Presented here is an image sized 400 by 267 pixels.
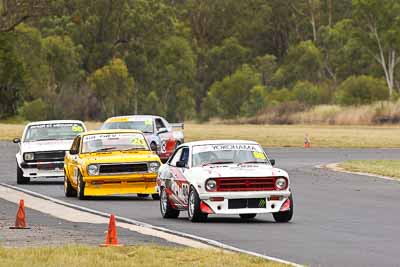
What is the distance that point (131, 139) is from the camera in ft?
94.8

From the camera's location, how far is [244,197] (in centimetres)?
2086

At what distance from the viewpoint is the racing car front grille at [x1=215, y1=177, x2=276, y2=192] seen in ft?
68.7

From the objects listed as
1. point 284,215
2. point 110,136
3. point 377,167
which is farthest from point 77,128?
point 284,215

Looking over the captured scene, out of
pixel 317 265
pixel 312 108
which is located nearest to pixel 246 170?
pixel 317 265

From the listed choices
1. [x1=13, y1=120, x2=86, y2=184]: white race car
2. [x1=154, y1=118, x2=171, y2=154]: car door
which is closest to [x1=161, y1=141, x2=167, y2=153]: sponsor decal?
[x1=154, y1=118, x2=171, y2=154]: car door

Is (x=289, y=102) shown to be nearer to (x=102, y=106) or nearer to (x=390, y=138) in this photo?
(x=102, y=106)

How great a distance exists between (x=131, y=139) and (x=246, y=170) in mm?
8092

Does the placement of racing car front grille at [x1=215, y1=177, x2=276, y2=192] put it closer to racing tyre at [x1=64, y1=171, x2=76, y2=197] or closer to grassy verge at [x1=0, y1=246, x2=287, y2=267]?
grassy verge at [x1=0, y1=246, x2=287, y2=267]

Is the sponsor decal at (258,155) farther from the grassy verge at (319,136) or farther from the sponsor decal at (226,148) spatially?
the grassy verge at (319,136)

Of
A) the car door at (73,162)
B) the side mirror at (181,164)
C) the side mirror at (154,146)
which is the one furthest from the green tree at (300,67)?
the side mirror at (181,164)

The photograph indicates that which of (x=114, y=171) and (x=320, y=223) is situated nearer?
(x=320, y=223)

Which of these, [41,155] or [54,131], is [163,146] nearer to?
[54,131]

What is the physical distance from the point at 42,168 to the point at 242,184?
1378 centimetres

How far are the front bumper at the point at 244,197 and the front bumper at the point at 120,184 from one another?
6444 millimetres
